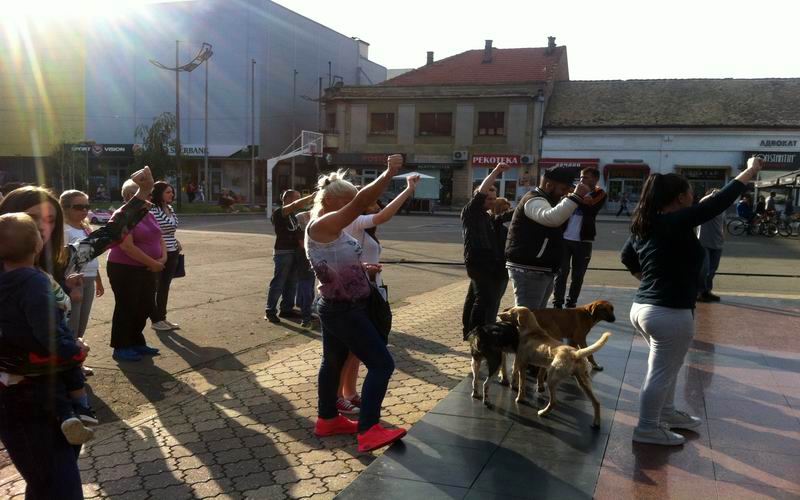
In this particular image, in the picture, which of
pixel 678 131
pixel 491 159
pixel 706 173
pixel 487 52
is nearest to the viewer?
pixel 678 131

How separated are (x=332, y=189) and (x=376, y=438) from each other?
1545 millimetres

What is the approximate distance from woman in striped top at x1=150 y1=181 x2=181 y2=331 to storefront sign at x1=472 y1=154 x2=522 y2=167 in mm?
32351

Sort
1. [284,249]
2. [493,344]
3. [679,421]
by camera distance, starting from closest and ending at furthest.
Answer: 1. [679,421]
2. [493,344]
3. [284,249]

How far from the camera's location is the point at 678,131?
114ft

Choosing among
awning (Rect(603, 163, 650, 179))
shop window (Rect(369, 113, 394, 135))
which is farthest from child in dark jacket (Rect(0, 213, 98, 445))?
shop window (Rect(369, 113, 394, 135))

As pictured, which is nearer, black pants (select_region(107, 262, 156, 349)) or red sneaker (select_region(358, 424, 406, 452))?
red sneaker (select_region(358, 424, 406, 452))

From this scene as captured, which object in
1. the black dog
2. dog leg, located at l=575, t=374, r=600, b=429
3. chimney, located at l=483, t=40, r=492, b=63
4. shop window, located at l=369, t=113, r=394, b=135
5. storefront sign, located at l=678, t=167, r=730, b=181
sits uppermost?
chimney, located at l=483, t=40, r=492, b=63

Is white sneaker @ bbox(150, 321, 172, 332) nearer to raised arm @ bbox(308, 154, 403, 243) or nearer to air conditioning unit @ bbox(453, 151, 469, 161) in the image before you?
raised arm @ bbox(308, 154, 403, 243)

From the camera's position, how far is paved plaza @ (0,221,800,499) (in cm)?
340

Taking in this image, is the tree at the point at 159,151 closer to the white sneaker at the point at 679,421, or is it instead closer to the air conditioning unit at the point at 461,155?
the air conditioning unit at the point at 461,155

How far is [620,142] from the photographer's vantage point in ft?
118

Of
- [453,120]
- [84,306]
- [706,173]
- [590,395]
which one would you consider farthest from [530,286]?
[453,120]

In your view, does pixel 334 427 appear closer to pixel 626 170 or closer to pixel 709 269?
pixel 709 269

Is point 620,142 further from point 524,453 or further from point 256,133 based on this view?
point 524,453
